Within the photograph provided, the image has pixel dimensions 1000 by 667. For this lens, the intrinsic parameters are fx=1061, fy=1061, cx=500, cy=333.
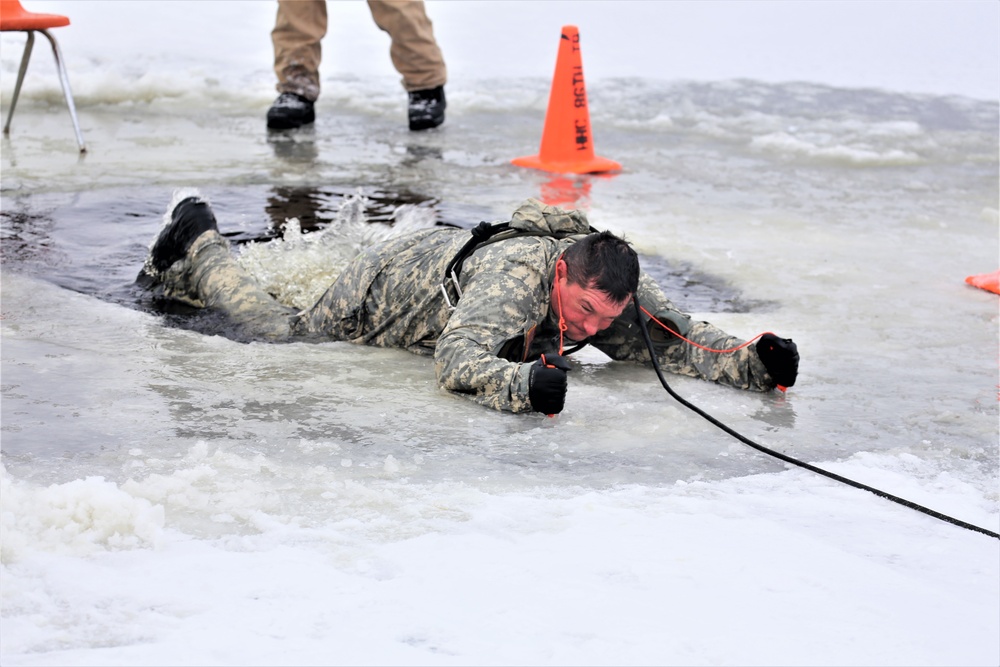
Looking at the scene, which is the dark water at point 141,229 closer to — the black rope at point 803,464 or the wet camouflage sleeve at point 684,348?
the wet camouflage sleeve at point 684,348

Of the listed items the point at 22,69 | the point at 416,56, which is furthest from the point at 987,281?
the point at 22,69

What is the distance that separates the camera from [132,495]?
8.51ft

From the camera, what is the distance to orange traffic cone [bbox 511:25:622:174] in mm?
7555

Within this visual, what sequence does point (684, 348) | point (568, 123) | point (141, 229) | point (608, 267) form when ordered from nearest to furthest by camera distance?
1. point (608, 267)
2. point (684, 348)
3. point (141, 229)
4. point (568, 123)

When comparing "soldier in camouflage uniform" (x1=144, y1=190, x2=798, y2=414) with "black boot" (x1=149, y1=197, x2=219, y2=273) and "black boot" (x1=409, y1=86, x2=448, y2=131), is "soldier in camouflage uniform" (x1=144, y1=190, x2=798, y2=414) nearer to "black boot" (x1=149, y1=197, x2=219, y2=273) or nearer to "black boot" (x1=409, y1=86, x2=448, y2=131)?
"black boot" (x1=149, y1=197, x2=219, y2=273)

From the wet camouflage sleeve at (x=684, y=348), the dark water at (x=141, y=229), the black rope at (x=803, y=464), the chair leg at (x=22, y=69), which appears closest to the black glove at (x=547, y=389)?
the black rope at (x=803, y=464)

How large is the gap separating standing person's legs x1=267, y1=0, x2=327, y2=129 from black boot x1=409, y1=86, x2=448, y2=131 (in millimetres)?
780

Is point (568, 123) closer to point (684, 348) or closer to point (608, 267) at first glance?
point (684, 348)

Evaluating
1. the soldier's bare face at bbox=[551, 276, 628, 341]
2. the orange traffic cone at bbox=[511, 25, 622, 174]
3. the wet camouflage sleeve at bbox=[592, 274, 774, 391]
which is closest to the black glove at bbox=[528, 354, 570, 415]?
the soldier's bare face at bbox=[551, 276, 628, 341]

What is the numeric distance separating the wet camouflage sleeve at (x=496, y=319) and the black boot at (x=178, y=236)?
174cm

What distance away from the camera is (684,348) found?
161 inches

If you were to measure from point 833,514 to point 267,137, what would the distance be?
616cm

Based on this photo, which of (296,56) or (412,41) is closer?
(412,41)

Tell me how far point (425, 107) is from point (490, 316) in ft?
16.7
